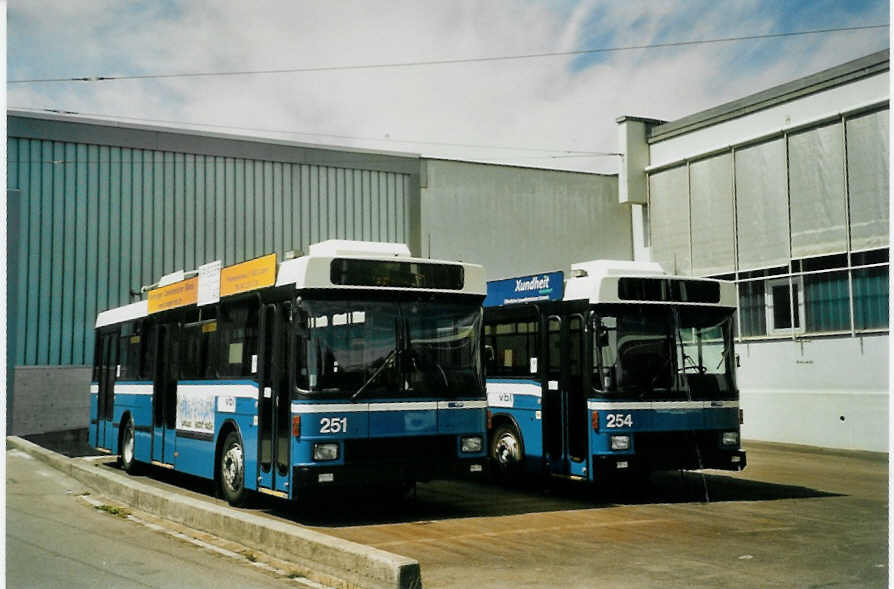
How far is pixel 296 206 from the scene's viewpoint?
2855 cm

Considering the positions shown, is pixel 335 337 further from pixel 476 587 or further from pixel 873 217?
pixel 873 217

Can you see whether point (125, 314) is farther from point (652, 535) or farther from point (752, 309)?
point (752, 309)

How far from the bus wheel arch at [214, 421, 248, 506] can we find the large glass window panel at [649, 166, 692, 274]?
1619 cm

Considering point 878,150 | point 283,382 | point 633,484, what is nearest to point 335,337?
point 283,382

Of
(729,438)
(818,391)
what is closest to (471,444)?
(729,438)

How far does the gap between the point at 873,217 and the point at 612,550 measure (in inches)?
538

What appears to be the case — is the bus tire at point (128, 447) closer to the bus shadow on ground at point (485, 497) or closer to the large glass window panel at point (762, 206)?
the bus shadow on ground at point (485, 497)

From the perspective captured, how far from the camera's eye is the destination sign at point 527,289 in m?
12.8

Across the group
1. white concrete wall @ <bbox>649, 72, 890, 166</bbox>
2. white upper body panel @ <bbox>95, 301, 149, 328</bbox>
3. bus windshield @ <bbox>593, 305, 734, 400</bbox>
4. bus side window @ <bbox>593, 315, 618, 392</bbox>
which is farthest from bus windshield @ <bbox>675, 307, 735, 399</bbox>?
white concrete wall @ <bbox>649, 72, 890, 166</bbox>

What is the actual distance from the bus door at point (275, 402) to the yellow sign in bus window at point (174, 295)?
2.97 metres

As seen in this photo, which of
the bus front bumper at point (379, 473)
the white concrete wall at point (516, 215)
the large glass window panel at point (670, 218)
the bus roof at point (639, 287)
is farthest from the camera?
the white concrete wall at point (516, 215)

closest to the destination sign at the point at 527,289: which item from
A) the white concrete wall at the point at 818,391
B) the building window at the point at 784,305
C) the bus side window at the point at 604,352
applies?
the bus side window at the point at 604,352

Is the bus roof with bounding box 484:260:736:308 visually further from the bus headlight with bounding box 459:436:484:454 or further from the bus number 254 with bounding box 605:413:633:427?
the bus headlight with bounding box 459:436:484:454

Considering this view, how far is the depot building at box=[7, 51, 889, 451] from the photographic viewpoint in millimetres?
20562
